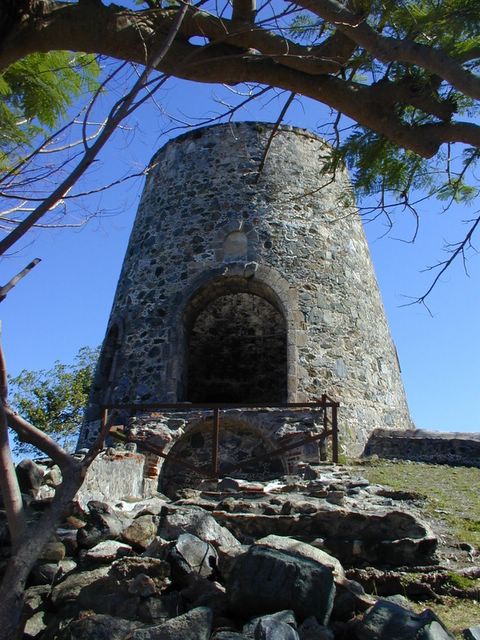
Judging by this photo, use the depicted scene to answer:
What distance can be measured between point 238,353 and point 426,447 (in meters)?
4.76

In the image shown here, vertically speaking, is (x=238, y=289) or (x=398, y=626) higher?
(x=238, y=289)

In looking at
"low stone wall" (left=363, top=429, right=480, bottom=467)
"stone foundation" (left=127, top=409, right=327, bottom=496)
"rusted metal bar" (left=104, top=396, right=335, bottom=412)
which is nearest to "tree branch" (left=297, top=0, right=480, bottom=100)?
"rusted metal bar" (left=104, top=396, right=335, bottom=412)

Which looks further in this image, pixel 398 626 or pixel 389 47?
pixel 389 47

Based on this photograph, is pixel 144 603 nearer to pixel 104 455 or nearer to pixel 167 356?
pixel 104 455

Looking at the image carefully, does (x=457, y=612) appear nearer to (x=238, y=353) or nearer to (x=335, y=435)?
(x=335, y=435)

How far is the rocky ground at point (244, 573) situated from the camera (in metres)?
2.74

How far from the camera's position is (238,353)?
44.1ft

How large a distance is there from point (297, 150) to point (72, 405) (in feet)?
39.2

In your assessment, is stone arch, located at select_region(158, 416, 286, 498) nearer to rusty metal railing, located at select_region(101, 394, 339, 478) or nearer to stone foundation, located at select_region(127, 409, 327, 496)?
stone foundation, located at select_region(127, 409, 327, 496)

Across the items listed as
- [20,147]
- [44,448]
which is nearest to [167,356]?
[20,147]

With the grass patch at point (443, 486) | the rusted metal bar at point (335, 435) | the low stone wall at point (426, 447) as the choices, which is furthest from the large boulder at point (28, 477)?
the low stone wall at point (426, 447)

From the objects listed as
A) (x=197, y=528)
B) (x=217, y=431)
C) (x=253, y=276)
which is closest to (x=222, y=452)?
(x=217, y=431)

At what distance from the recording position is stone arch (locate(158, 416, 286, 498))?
8641 millimetres

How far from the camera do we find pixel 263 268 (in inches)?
402
